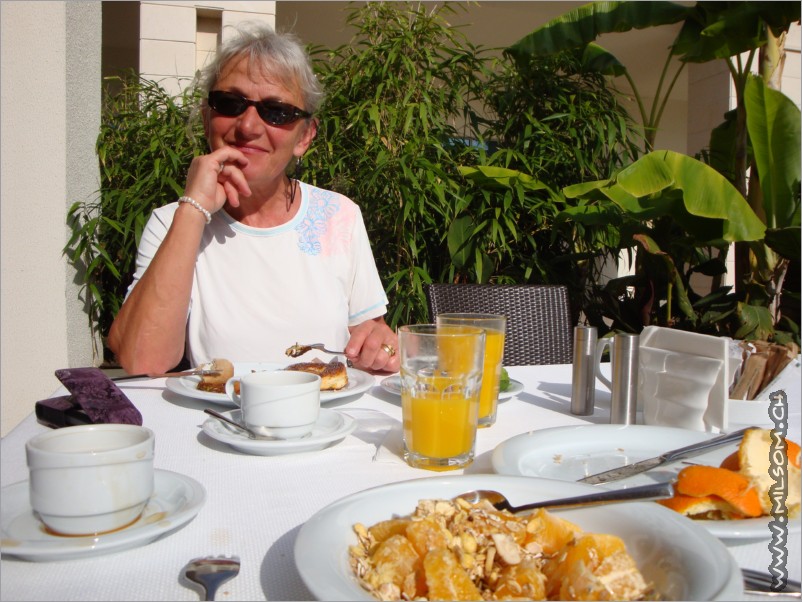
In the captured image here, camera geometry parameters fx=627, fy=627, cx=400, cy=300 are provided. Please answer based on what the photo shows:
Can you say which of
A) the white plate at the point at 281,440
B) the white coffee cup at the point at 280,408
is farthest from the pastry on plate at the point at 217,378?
the white coffee cup at the point at 280,408

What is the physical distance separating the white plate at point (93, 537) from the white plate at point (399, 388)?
2.29 feet

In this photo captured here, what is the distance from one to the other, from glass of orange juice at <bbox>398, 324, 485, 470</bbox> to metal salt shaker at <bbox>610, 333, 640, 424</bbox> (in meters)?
0.35

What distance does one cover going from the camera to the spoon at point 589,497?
68 centimetres

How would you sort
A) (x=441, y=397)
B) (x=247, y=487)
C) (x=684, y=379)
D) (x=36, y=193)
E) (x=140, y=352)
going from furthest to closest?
(x=36, y=193) → (x=140, y=352) → (x=684, y=379) → (x=441, y=397) → (x=247, y=487)

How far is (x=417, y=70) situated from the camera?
358cm

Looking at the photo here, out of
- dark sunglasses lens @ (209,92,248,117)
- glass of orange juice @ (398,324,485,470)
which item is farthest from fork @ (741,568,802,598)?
dark sunglasses lens @ (209,92,248,117)

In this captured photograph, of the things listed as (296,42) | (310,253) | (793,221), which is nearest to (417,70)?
(296,42)

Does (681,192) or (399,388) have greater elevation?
(681,192)

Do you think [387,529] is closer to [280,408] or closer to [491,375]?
[280,408]

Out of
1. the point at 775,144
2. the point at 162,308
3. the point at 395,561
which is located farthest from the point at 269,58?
the point at 775,144

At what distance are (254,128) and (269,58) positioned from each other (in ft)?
0.84

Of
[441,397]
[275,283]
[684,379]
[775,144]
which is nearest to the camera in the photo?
[441,397]

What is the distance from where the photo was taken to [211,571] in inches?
25.3

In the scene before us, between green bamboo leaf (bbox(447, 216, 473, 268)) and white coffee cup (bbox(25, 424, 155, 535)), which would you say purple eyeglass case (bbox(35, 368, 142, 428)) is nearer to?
white coffee cup (bbox(25, 424, 155, 535))
